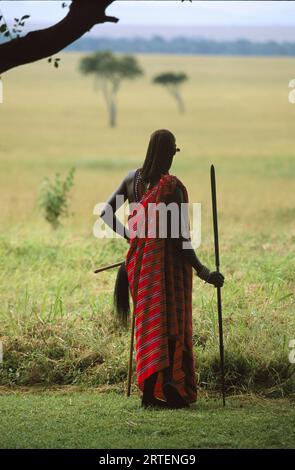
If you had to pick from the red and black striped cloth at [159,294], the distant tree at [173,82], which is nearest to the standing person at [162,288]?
the red and black striped cloth at [159,294]

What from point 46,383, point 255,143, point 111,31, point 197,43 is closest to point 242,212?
point 46,383

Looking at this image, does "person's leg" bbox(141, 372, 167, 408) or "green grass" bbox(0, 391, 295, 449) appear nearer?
"green grass" bbox(0, 391, 295, 449)

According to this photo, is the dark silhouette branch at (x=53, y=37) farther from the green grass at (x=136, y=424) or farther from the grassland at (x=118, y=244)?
the grassland at (x=118, y=244)

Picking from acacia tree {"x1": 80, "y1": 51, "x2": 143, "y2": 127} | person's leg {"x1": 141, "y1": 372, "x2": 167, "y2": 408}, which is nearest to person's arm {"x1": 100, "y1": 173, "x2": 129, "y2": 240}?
person's leg {"x1": 141, "y1": 372, "x2": 167, "y2": 408}

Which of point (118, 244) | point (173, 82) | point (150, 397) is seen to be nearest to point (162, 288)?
point (150, 397)

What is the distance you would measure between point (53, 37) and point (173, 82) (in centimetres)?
7206

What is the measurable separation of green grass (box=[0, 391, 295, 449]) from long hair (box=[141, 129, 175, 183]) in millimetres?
1501

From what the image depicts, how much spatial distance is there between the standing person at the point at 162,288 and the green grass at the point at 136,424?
21 cm

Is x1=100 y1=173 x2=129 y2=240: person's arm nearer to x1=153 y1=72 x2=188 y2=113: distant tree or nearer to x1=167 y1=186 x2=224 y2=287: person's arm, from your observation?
x1=167 y1=186 x2=224 y2=287: person's arm

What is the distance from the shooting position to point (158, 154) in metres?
6.32

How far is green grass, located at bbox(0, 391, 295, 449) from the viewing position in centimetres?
580

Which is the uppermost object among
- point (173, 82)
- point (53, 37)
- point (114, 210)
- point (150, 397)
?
point (173, 82)

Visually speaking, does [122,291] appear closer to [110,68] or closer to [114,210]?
[114,210]

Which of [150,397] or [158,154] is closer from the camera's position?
[158,154]
